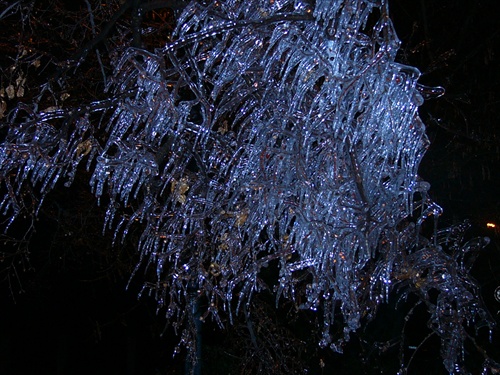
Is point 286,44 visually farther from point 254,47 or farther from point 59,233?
point 59,233

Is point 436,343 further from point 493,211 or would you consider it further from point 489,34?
point 489,34

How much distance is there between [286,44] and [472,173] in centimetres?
857

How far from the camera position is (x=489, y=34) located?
7.97m

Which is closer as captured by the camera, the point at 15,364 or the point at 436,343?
the point at 436,343

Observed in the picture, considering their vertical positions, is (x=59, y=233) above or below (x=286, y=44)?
above

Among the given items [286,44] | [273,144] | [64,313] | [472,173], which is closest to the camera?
[286,44]

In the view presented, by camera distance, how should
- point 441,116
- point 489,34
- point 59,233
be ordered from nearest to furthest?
point 489,34 → point 441,116 → point 59,233

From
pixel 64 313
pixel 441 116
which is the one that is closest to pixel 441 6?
pixel 441 116

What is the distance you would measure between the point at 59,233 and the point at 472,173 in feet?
21.0

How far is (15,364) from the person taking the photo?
1590 centimetres

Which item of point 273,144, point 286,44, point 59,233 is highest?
point 59,233

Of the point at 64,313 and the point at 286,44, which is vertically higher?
the point at 64,313

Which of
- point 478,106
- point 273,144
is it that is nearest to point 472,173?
point 478,106

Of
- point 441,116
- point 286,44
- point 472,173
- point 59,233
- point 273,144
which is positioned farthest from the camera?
point 472,173
